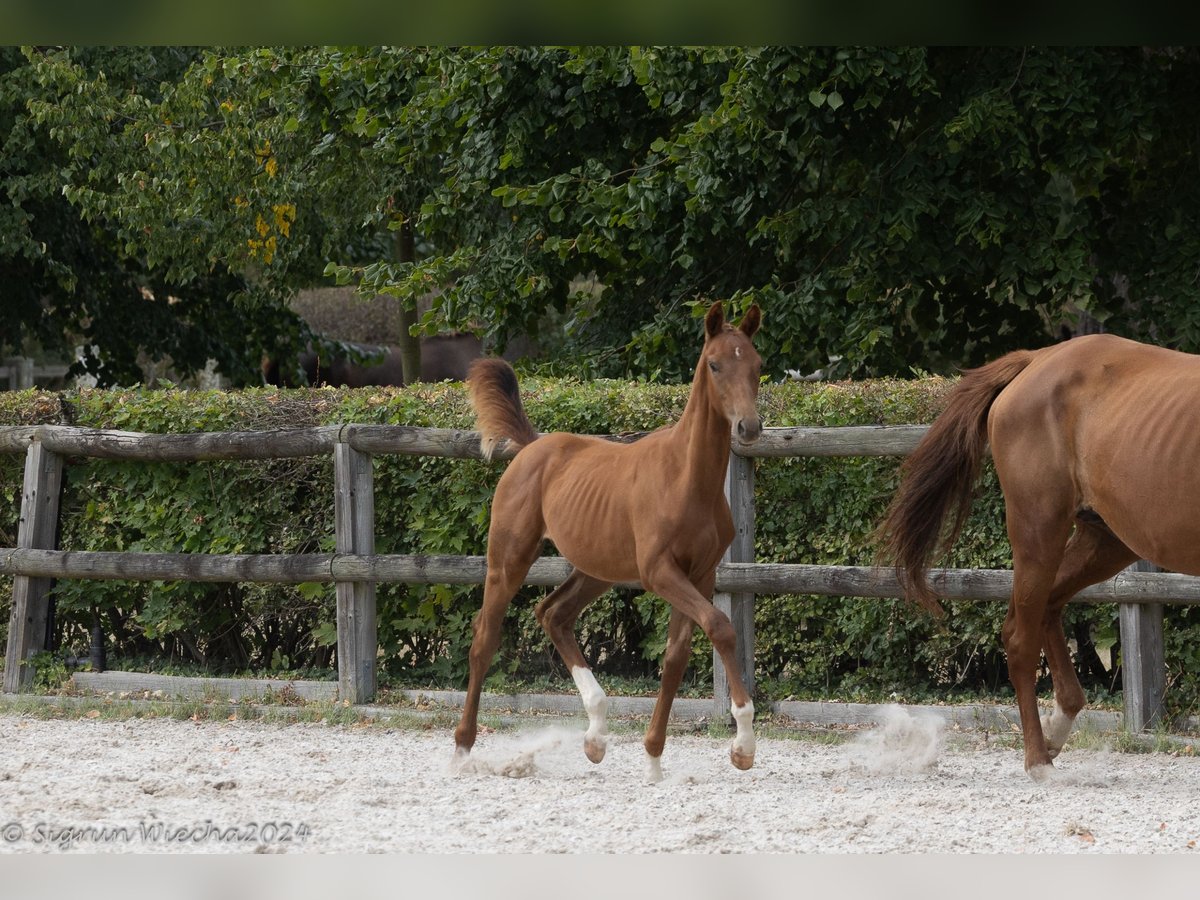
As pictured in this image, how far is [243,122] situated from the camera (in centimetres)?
1470

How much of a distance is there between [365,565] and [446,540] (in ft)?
1.65

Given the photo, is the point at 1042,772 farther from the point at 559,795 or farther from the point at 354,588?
the point at 354,588

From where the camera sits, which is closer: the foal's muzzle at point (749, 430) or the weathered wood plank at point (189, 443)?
the foal's muzzle at point (749, 430)

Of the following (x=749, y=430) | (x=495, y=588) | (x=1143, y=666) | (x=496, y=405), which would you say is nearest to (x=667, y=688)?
(x=495, y=588)

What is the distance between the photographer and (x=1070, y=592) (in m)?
5.75

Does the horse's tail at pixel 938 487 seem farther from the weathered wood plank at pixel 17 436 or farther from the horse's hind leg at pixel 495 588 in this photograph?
the weathered wood plank at pixel 17 436

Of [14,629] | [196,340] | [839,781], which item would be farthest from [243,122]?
[839,781]

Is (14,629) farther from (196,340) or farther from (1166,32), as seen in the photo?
(196,340)

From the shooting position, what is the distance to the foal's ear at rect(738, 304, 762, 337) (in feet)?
16.1

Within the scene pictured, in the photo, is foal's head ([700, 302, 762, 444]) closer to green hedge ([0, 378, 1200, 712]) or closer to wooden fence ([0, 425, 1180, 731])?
wooden fence ([0, 425, 1180, 731])

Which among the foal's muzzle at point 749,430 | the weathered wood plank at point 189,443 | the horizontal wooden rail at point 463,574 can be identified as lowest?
the horizontal wooden rail at point 463,574

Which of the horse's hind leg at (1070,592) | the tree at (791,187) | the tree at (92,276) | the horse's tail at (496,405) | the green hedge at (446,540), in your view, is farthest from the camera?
the tree at (92,276)

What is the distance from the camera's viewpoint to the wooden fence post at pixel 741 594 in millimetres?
6926

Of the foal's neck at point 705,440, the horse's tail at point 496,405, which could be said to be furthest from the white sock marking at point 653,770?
the horse's tail at point 496,405
